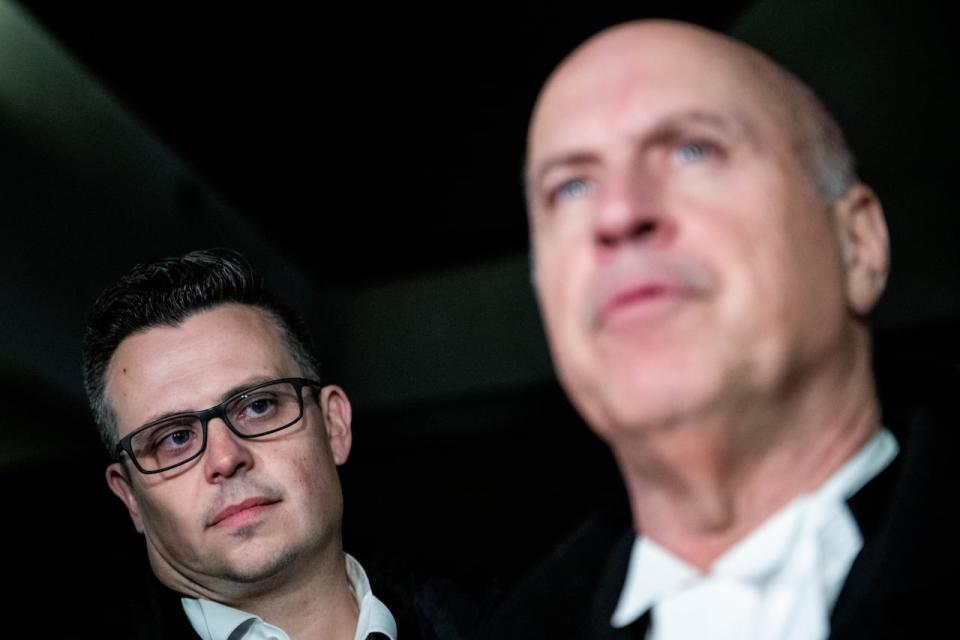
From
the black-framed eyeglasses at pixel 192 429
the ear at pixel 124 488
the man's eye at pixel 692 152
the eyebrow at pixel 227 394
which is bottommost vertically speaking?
the ear at pixel 124 488

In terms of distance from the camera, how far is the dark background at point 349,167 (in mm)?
4449

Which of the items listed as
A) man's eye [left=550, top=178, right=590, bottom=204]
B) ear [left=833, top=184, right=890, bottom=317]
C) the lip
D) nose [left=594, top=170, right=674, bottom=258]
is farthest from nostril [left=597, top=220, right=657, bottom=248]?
the lip

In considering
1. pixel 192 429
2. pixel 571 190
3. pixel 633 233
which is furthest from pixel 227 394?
pixel 633 233

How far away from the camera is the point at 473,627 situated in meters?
1.87

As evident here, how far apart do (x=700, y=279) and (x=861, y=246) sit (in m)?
0.24

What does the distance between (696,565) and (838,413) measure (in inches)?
8.0

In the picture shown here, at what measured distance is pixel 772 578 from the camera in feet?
3.53

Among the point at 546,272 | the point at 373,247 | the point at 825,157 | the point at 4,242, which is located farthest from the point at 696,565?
the point at 373,247

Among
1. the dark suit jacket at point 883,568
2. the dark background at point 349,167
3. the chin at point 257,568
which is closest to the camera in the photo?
the dark suit jacket at point 883,568

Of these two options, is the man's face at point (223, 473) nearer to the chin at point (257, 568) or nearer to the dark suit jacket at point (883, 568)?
the chin at point (257, 568)

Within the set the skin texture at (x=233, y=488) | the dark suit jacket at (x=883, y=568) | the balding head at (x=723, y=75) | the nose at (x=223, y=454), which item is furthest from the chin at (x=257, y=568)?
the balding head at (x=723, y=75)

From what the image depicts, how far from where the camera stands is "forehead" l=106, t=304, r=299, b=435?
1851 millimetres

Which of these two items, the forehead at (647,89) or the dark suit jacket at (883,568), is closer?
the dark suit jacket at (883,568)

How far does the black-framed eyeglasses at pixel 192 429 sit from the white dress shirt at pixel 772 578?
87 cm
